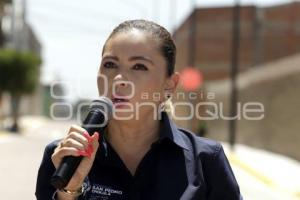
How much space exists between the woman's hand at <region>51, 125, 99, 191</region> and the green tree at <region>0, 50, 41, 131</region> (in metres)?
38.0

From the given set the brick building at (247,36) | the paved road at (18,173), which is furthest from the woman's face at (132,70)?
the brick building at (247,36)

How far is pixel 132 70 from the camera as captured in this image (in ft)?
8.11

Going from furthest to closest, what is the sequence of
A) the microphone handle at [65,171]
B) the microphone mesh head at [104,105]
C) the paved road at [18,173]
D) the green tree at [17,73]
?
the green tree at [17,73], the paved road at [18,173], the microphone mesh head at [104,105], the microphone handle at [65,171]

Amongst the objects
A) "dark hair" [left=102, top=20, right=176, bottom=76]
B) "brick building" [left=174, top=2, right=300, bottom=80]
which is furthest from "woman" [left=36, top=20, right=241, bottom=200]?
"brick building" [left=174, top=2, right=300, bottom=80]

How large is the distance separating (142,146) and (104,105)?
0.26 metres

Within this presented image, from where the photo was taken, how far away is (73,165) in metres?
2.22

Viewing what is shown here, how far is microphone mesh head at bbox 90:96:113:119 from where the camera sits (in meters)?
2.40

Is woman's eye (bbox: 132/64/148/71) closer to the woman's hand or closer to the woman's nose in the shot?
the woman's nose

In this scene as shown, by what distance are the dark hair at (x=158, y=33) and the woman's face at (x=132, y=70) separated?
0.02m

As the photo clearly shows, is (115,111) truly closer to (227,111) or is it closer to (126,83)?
(126,83)

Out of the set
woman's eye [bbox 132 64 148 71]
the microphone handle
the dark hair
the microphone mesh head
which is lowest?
the microphone handle

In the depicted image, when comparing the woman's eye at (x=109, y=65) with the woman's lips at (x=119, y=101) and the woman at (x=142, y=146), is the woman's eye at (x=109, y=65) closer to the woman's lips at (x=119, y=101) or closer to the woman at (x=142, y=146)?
the woman at (x=142, y=146)

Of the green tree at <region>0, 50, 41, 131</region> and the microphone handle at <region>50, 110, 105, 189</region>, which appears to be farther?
the green tree at <region>0, 50, 41, 131</region>

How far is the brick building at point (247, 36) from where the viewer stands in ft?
160
